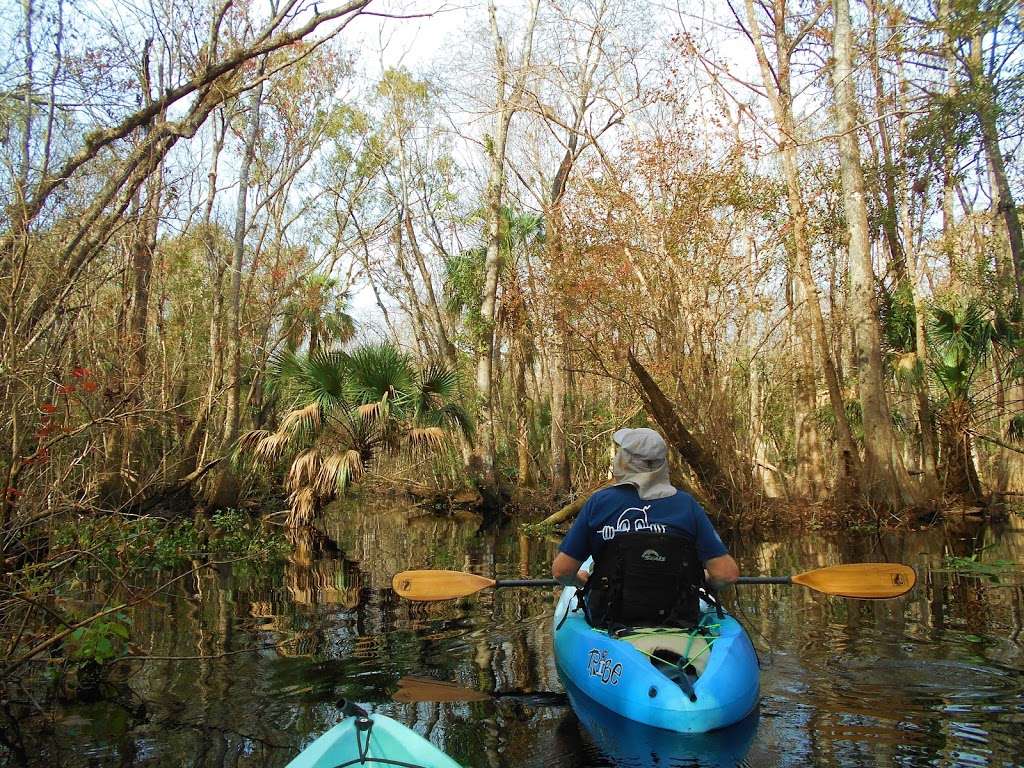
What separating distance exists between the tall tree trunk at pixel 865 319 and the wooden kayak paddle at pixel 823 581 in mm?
9499

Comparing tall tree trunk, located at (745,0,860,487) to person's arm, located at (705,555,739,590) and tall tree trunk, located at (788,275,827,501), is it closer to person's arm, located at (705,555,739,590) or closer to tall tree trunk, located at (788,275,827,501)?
tall tree trunk, located at (788,275,827,501)

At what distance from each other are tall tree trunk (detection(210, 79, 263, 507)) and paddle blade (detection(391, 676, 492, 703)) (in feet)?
37.0

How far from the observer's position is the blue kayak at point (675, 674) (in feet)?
14.4

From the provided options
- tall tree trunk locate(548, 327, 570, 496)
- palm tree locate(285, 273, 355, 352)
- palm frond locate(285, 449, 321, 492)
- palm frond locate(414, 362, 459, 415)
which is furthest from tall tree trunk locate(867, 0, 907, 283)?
palm tree locate(285, 273, 355, 352)

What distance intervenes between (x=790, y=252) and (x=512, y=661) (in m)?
12.8

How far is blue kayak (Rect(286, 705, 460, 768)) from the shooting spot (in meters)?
3.25

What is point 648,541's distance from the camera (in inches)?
194

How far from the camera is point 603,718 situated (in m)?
4.77

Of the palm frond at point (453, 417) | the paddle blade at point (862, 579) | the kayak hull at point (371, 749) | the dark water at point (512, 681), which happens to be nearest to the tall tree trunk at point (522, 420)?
the palm frond at point (453, 417)

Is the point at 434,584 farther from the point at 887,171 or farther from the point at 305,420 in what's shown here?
the point at 887,171

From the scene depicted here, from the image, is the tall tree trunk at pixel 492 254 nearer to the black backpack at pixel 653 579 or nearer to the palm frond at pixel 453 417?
the palm frond at pixel 453 417

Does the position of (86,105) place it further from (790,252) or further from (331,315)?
(331,315)

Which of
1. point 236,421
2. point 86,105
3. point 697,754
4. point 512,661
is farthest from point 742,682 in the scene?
point 236,421

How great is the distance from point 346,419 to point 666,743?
1105cm
